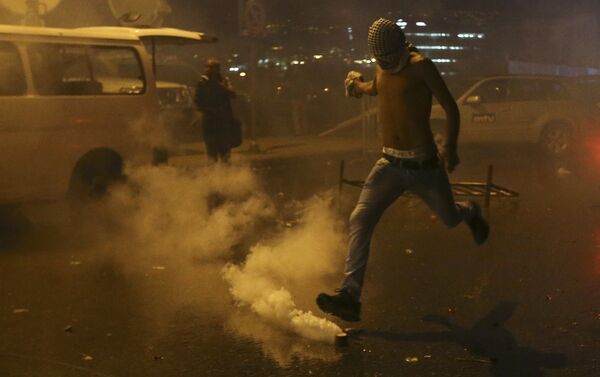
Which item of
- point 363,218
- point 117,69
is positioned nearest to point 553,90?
point 117,69

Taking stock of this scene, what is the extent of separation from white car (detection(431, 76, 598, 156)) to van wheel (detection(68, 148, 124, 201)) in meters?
8.79

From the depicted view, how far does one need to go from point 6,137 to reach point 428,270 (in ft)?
13.1

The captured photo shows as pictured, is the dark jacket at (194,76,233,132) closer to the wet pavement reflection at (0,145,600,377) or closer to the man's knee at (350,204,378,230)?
the wet pavement reflection at (0,145,600,377)

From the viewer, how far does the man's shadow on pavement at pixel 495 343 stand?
4754mm

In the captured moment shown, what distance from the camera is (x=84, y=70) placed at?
9070 mm

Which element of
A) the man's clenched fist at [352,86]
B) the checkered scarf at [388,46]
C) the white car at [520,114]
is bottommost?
the white car at [520,114]

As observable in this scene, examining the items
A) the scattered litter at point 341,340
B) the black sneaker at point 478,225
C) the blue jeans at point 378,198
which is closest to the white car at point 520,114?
the black sneaker at point 478,225

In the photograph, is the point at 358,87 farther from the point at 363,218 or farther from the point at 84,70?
the point at 84,70

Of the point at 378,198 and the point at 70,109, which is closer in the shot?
the point at 378,198

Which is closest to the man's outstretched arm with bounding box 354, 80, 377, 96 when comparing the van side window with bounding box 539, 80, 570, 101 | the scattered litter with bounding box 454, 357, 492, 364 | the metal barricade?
the scattered litter with bounding box 454, 357, 492, 364

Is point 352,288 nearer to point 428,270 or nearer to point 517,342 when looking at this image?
point 517,342

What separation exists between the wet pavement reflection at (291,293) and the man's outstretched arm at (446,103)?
1012 mm

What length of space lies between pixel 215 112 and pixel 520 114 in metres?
7.06

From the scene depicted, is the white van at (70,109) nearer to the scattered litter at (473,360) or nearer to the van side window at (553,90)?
the scattered litter at (473,360)
